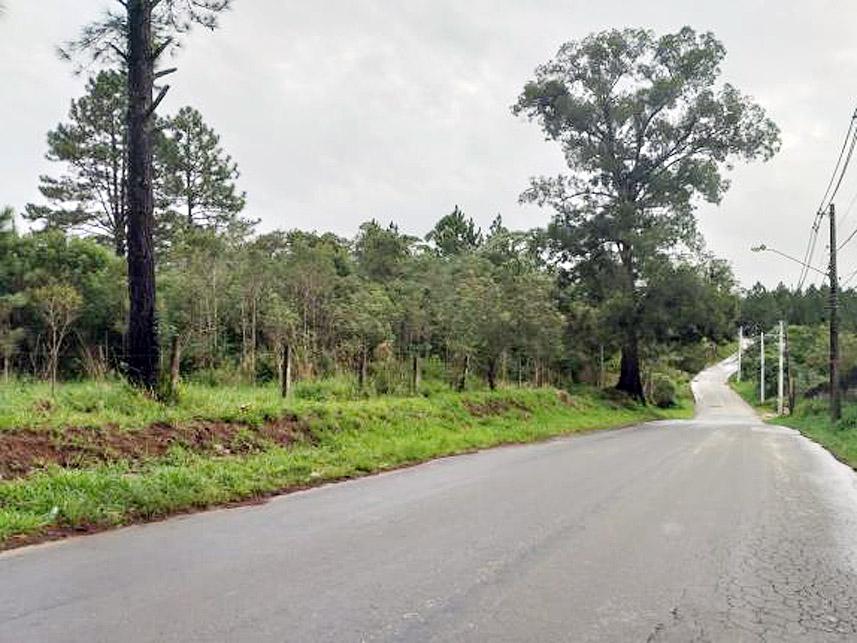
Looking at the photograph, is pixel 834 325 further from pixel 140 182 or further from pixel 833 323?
pixel 140 182

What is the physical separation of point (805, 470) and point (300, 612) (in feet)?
35.1

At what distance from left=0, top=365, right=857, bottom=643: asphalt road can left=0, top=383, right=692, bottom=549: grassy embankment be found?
55cm

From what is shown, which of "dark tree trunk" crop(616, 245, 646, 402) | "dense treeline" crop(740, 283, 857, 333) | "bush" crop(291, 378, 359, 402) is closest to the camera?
"bush" crop(291, 378, 359, 402)

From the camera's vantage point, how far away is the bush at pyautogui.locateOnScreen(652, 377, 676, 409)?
59.0 meters

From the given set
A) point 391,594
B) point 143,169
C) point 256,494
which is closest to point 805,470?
point 256,494

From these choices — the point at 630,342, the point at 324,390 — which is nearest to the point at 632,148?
the point at 630,342

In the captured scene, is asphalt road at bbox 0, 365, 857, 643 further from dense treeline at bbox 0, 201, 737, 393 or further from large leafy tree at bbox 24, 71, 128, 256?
large leafy tree at bbox 24, 71, 128, 256

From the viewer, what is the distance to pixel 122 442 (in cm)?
884

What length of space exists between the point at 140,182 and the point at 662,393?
54495 millimetres

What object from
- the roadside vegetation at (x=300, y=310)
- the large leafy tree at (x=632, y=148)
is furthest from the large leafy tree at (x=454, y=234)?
the large leafy tree at (x=632, y=148)

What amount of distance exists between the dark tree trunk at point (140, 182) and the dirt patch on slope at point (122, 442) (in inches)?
88.7

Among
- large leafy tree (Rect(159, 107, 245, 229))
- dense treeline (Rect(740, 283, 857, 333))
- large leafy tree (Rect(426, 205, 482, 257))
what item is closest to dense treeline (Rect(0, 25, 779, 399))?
large leafy tree (Rect(159, 107, 245, 229))

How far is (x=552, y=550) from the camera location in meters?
5.75

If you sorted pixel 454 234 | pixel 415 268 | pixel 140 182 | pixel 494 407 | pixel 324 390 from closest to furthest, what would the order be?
pixel 140 182
pixel 324 390
pixel 494 407
pixel 415 268
pixel 454 234
